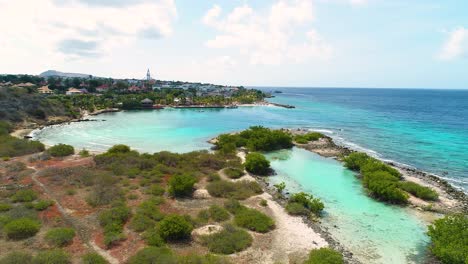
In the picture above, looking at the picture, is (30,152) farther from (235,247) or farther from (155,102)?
(155,102)

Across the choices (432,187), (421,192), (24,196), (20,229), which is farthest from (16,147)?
(432,187)

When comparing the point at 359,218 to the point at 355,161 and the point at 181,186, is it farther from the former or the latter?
the point at 181,186

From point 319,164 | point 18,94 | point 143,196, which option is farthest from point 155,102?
point 143,196

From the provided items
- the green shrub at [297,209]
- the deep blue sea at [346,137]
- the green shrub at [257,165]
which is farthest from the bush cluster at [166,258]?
the deep blue sea at [346,137]

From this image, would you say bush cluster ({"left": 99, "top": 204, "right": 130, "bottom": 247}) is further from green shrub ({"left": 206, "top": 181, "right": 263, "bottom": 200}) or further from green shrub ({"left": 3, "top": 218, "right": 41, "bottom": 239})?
green shrub ({"left": 206, "top": 181, "right": 263, "bottom": 200})

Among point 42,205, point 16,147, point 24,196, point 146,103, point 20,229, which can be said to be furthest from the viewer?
point 146,103

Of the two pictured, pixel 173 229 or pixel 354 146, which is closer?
pixel 173 229
